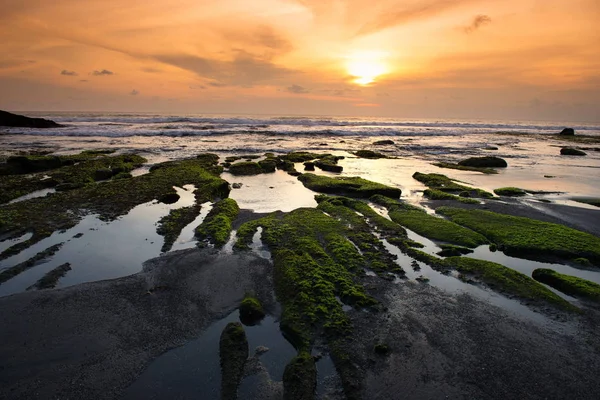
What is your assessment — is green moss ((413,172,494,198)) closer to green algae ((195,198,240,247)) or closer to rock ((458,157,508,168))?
rock ((458,157,508,168))

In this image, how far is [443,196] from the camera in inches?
588

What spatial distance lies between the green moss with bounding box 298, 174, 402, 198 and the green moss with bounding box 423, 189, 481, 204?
1386 millimetres

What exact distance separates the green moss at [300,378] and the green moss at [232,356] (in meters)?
0.66

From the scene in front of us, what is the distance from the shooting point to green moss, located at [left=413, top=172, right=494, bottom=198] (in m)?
15.8

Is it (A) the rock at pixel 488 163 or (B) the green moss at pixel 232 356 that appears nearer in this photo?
(B) the green moss at pixel 232 356

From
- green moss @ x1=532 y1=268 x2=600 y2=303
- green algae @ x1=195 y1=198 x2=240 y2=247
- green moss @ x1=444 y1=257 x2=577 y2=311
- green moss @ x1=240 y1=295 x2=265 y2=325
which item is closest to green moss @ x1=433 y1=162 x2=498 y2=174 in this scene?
green moss @ x1=532 y1=268 x2=600 y2=303

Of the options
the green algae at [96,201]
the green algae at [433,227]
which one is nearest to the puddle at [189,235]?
the green algae at [96,201]

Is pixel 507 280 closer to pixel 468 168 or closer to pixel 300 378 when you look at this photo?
pixel 300 378

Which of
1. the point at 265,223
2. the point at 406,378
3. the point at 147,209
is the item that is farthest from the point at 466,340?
the point at 147,209

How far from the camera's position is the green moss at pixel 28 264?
23.7 feet

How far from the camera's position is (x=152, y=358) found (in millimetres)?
5113

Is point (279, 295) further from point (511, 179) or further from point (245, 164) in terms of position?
point (511, 179)

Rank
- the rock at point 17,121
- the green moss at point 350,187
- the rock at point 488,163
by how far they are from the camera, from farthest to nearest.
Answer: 1. the rock at point 17,121
2. the rock at point 488,163
3. the green moss at point 350,187

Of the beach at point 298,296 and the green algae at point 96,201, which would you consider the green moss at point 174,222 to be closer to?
the beach at point 298,296
